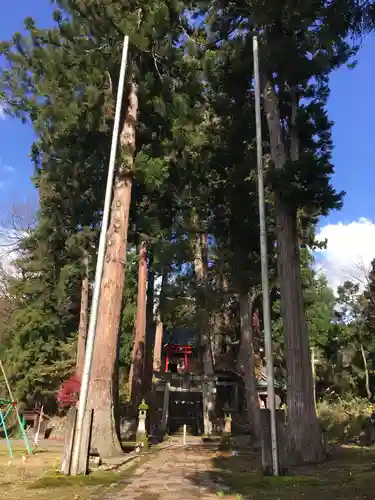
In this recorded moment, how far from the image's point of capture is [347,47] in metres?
9.23

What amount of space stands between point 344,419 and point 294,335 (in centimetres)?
1085

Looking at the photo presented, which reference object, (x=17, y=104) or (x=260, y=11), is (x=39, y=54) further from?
(x=260, y=11)

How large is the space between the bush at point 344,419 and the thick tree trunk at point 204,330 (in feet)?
18.0

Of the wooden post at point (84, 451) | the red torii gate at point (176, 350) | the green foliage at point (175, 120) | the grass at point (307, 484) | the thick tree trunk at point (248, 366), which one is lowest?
the grass at point (307, 484)

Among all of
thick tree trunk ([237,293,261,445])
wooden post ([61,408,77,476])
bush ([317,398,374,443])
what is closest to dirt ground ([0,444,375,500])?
wooden post ([61,408,77,476])

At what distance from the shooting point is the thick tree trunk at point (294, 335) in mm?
9047

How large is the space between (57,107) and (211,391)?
16.5m

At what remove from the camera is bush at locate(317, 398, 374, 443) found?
15406mm

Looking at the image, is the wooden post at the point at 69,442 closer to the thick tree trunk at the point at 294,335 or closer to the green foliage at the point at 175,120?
the thick tree trunk at the point at 294,335

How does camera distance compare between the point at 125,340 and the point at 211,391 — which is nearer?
the point at 211,391

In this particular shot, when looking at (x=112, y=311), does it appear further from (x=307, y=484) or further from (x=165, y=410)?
(x=165, y=410)

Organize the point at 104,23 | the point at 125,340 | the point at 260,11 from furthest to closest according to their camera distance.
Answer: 1. the point at 125,340
2. the point at 104,23
3. the point at 260,11

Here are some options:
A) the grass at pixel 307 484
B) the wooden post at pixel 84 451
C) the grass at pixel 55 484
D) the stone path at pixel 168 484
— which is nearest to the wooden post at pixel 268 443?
the grass at pixel 307 484

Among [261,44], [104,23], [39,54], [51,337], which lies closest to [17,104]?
[39,54]
